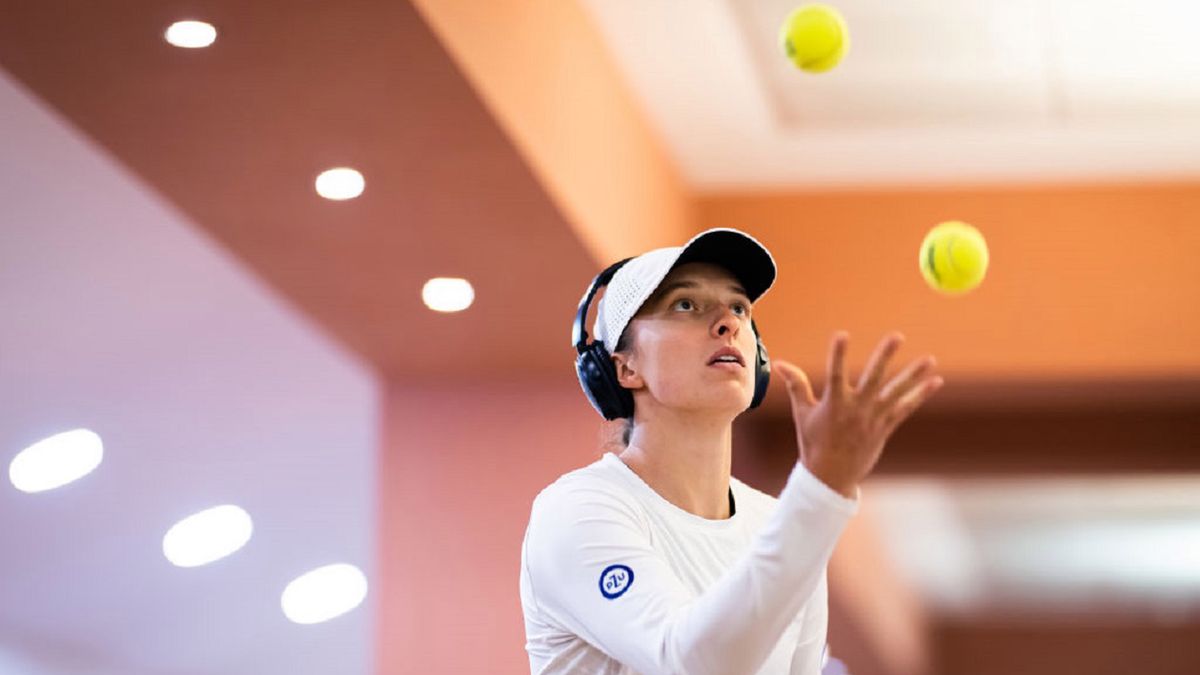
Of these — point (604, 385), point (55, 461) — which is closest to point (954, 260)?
point (604, 385)

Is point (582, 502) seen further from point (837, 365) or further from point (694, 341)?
point (837, 365)

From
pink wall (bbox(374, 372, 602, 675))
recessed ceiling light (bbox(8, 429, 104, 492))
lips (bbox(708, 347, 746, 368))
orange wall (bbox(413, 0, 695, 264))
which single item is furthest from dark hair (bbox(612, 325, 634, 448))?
recessed ceiling light (bbox(8, 429, 104, 492))

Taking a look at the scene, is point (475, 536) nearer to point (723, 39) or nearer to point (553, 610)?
point (723, 39)

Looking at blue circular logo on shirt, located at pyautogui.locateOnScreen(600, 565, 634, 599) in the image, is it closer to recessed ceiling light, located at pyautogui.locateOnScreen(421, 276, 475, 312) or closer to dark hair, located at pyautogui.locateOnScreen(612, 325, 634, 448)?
dark hair, located at pyautogui.locateOnScreen(612, 325, 634, 448)

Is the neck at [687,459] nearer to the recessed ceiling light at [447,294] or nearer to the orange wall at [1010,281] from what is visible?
the recessed ceiling light at [447,294]

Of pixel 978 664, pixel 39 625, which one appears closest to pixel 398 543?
pixel 39 625

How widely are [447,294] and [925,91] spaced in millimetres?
1434

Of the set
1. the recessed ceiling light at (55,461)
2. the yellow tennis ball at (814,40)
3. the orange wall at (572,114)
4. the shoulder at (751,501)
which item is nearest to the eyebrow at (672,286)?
the shoulder at (751,501)

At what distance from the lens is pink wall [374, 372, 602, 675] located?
5.09 meters

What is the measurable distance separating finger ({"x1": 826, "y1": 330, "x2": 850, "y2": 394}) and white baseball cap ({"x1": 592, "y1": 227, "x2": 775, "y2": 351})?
15.1 inches

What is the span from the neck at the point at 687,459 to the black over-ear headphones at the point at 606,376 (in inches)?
3.0

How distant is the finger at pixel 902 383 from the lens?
1517 millimetres

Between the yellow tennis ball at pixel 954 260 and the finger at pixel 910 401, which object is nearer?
the finger at pixel 910 401

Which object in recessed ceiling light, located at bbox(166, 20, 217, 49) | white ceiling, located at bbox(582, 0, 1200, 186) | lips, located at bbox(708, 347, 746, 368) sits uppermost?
white ceiling, located at bbox(582, 0, 1200, 186)
